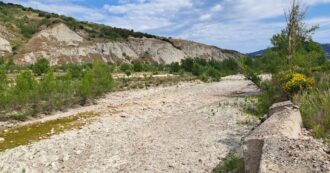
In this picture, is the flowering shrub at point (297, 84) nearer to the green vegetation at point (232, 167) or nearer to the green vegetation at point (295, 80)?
the green vegetation at point (295, 80)

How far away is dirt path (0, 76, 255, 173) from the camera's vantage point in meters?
13.9

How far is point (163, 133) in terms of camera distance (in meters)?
18.8

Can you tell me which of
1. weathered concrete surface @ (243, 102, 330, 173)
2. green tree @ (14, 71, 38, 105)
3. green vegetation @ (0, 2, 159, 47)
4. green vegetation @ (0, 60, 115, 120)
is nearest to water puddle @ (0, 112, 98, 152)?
green vegetation @ (0, 60, 115, 120)

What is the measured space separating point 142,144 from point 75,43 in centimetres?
7778

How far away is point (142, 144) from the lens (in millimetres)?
16797

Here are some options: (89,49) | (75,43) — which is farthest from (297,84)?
(75,43)

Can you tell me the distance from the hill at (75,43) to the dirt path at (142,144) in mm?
59373

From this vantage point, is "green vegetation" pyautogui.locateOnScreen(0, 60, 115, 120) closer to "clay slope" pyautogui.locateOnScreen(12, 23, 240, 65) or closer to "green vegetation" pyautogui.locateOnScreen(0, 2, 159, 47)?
"clay slope" pyautogui.locateOnScreen(12, 23, 240, 65)

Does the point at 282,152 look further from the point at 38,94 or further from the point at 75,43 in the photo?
the point at 75,43

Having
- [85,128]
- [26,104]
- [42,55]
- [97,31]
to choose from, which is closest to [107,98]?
[26,104]

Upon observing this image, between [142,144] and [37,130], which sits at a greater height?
[142,144]

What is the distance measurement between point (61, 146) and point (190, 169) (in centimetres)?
691

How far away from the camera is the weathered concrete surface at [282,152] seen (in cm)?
717

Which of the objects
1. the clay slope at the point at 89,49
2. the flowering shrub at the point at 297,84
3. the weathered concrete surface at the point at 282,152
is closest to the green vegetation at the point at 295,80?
the flowering shrub at the point at 297,84
